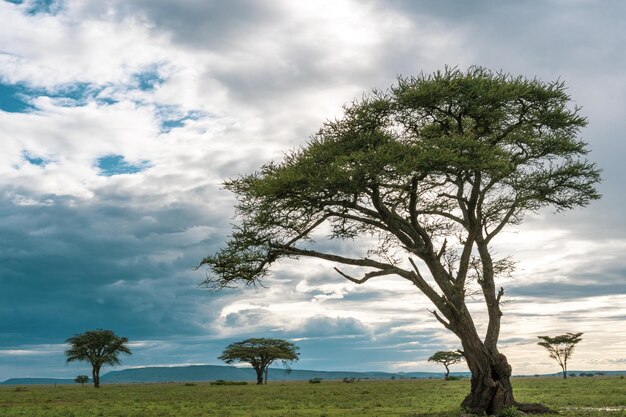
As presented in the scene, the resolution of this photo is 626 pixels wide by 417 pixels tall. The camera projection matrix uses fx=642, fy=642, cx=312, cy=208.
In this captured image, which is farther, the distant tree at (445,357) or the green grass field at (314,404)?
the distant tree at (445,357)

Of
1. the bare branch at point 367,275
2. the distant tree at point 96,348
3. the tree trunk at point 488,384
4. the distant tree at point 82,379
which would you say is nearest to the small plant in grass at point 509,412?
the tree trunk at point 488,384

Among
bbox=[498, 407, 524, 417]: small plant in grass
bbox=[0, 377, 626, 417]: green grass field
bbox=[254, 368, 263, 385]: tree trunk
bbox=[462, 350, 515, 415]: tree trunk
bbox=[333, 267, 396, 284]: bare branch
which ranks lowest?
bbox=[254, 368, 263, 385]: tree trunk

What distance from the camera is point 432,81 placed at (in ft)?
81.9

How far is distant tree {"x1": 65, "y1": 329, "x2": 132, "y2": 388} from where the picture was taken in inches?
3967

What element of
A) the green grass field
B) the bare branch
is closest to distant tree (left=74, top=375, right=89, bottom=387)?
the green grass field

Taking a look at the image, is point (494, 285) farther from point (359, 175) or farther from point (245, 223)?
point (245, 223)

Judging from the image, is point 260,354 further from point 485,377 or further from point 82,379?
point 485,377

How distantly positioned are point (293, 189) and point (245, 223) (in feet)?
10.5

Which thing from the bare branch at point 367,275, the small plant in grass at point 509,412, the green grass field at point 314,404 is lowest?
the green grass field at point 314,404

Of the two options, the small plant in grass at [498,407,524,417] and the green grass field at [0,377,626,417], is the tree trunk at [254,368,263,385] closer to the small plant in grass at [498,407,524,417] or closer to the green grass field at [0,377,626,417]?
the green grass field at [0,377,626,417]

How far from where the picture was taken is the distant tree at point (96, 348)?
101 m

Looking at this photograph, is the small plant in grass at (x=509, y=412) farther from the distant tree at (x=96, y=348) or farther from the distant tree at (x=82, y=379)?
the distant tree at (x=82, y=379)

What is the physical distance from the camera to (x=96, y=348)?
4006 inches

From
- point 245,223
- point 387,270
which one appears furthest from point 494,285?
point 245,223
